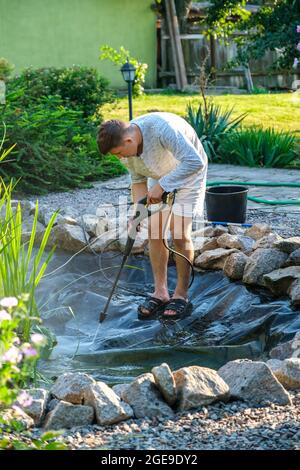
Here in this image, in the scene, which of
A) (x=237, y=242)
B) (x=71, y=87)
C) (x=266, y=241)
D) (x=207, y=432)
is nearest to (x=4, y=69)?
(x=71, y=87)

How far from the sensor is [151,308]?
529cm

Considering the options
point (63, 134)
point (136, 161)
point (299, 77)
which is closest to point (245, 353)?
point (136, 161)

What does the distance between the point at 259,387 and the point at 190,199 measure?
172 centimetres

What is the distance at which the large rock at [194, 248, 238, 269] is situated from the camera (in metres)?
5.66

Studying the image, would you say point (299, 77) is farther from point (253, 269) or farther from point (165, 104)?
point (253, 269)

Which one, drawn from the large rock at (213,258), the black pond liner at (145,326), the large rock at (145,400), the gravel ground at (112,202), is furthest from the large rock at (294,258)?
the large rock at (145,400)

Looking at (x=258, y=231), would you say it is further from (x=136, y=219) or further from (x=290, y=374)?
(x=290, y=374)

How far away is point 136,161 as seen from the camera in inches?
195

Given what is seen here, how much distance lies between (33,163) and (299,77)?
11.4 metres

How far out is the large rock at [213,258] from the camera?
5.66 meters

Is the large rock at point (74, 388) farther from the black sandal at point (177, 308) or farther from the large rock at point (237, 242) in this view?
the large rock at point (237, 242)

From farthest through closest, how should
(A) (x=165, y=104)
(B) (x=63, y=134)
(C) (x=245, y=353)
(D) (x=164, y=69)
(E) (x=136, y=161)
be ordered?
(D) (x=164, y=69)
(A) (x=165, y=104)
(B) (x=63, y=134)
(E) (x=136, y=161)
(C) (x=245, y=353)

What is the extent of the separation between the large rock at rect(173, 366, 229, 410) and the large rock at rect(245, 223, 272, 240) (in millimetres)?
2616

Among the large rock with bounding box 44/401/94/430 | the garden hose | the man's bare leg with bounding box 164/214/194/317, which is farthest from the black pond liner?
the garden hose
